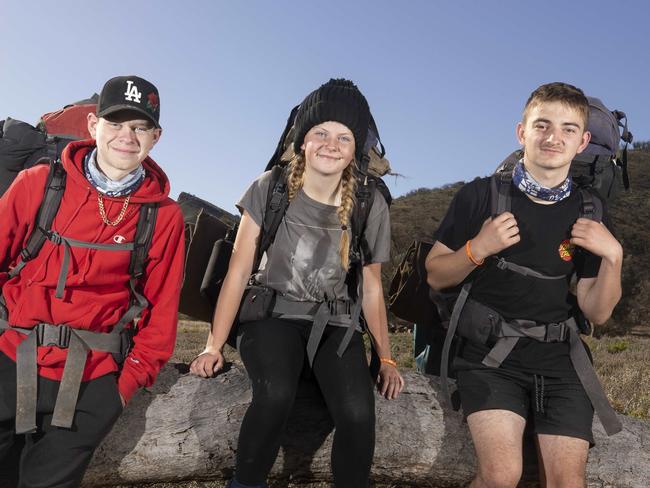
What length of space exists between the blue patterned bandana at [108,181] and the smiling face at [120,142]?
3 cm

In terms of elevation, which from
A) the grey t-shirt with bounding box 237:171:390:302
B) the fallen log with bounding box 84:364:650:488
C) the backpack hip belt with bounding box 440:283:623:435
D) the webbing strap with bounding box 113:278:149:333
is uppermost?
→ the grey t-shirt with bounding box 237:171:390:302

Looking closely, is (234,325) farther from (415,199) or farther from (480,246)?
(415,199)

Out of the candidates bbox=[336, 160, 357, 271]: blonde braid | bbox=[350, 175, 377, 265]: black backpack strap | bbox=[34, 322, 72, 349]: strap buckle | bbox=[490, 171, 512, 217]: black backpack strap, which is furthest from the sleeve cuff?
bbox=[490, 171, 512, 217]: black backpack strap

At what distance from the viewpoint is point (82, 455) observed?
3.28 meters

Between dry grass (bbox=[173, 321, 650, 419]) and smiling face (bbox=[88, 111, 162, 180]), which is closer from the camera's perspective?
smiling face (bbox=[88, 111, 162, 180])

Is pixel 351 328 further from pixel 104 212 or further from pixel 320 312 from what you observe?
pixel 104 212

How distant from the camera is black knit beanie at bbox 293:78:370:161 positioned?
4.24 metres

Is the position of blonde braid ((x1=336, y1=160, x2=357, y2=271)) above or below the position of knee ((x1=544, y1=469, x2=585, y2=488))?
above

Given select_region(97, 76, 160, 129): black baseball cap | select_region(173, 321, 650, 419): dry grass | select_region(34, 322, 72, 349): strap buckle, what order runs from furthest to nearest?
select_region(173, 321, 650, 419): dry grass < select_region(97, 76, 160, 129): black baseball cap < select_region(34, 322, 72, 349): strap buckle

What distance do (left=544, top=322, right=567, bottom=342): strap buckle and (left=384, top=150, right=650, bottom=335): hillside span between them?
21.4 m

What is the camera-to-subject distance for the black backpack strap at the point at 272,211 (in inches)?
159

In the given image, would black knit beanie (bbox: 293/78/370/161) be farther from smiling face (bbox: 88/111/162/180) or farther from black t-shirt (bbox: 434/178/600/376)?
smiling face (bbox: 88/111/162/180)

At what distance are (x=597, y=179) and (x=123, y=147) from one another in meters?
3.58

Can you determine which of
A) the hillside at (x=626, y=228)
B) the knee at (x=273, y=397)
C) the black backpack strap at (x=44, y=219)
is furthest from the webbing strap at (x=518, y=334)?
the hillside at (x=626, y=228)
